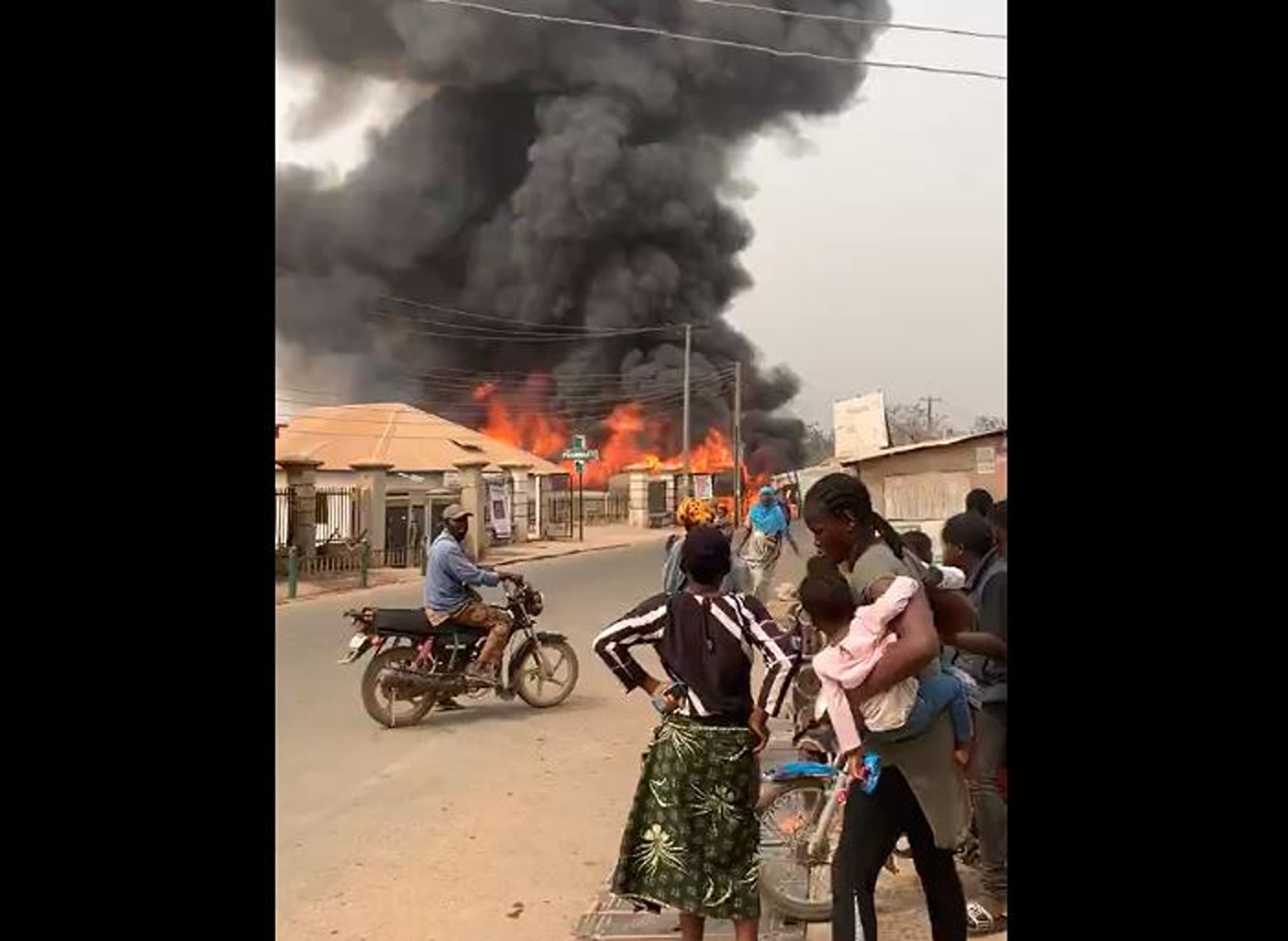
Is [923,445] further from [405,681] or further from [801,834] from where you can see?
[405,681]

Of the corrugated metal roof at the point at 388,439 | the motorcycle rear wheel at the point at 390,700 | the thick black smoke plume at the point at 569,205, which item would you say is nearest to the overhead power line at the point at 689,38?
the thick black smoke plume at the point at 569,205

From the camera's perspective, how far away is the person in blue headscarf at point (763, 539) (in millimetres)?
2629

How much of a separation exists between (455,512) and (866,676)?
58.3 inches

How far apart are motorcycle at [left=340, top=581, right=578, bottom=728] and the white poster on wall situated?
1.07 m

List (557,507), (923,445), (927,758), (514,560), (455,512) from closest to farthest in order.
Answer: (927,758) → (923,445) → (557,507) → (455,512) → (514,560)

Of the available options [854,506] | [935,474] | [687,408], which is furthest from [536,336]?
[935,474]

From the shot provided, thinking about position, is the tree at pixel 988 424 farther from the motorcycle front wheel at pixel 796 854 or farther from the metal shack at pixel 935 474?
the motorcycle front wheel at pixel 796 854

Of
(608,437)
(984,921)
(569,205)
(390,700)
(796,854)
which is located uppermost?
(569,205)

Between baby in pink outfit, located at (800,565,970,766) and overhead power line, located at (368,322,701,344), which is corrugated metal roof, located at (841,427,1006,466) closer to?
baby in pink outfit, located at (800,565,970,766)

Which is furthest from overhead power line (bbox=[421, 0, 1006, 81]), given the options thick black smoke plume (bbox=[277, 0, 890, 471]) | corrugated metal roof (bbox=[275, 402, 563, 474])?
corrugated metal roof (bbox=[275, 402, 563, 474])

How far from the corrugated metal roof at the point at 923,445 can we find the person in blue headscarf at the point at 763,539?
223 mm

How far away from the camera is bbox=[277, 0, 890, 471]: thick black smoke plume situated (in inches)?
108

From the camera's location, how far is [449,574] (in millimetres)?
3215
